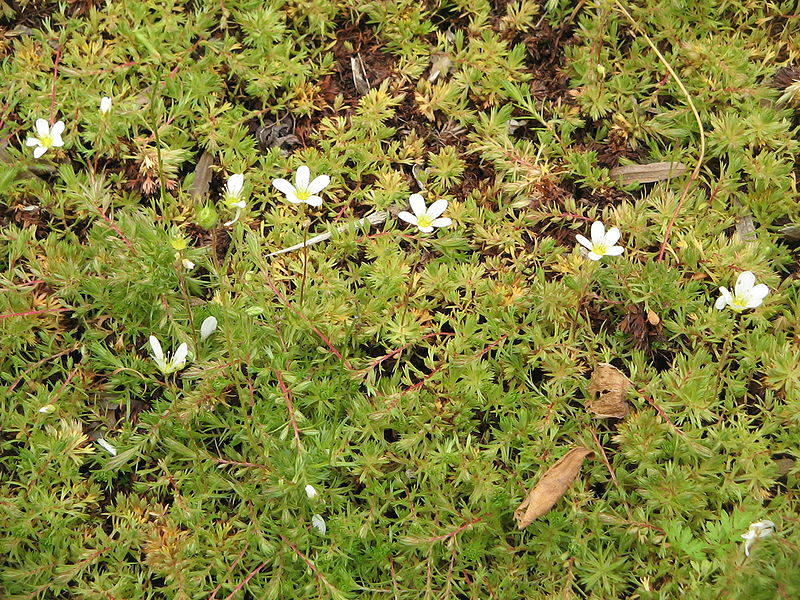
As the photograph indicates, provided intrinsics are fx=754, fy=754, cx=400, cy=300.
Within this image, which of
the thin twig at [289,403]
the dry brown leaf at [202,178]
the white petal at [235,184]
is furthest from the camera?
the dry brown leaf at [202,178]

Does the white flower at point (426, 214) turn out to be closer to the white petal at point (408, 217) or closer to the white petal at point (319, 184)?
the white petal at point (408, 217)

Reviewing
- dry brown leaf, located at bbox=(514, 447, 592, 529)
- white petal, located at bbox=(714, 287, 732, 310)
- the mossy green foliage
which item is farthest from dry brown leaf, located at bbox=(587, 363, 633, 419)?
white petal, located at bbox=(714, 287, 732, 310)

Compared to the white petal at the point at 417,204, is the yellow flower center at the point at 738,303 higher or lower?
lower

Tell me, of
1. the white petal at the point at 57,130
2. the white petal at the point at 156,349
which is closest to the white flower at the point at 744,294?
the white petal at the point at 156,349

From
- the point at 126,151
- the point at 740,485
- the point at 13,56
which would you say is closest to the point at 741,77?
the point at 740,485

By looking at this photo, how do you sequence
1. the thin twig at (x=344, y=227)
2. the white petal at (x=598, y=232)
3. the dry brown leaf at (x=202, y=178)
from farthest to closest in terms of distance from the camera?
the dry brown leaf at (x=202, y=178), the thin twig at (x=344, y=227), the white petal at (x=598, y=232)

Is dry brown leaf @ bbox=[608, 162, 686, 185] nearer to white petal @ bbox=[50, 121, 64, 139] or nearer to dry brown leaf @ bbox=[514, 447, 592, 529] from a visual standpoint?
dry brown leaf @ bbox=[514, 447, 592, 529]

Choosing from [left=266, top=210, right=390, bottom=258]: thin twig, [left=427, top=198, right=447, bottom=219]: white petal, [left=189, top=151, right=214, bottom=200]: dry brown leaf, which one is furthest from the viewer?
[left=189, top=151, right=214, bottom=200]: dry brown leaf
